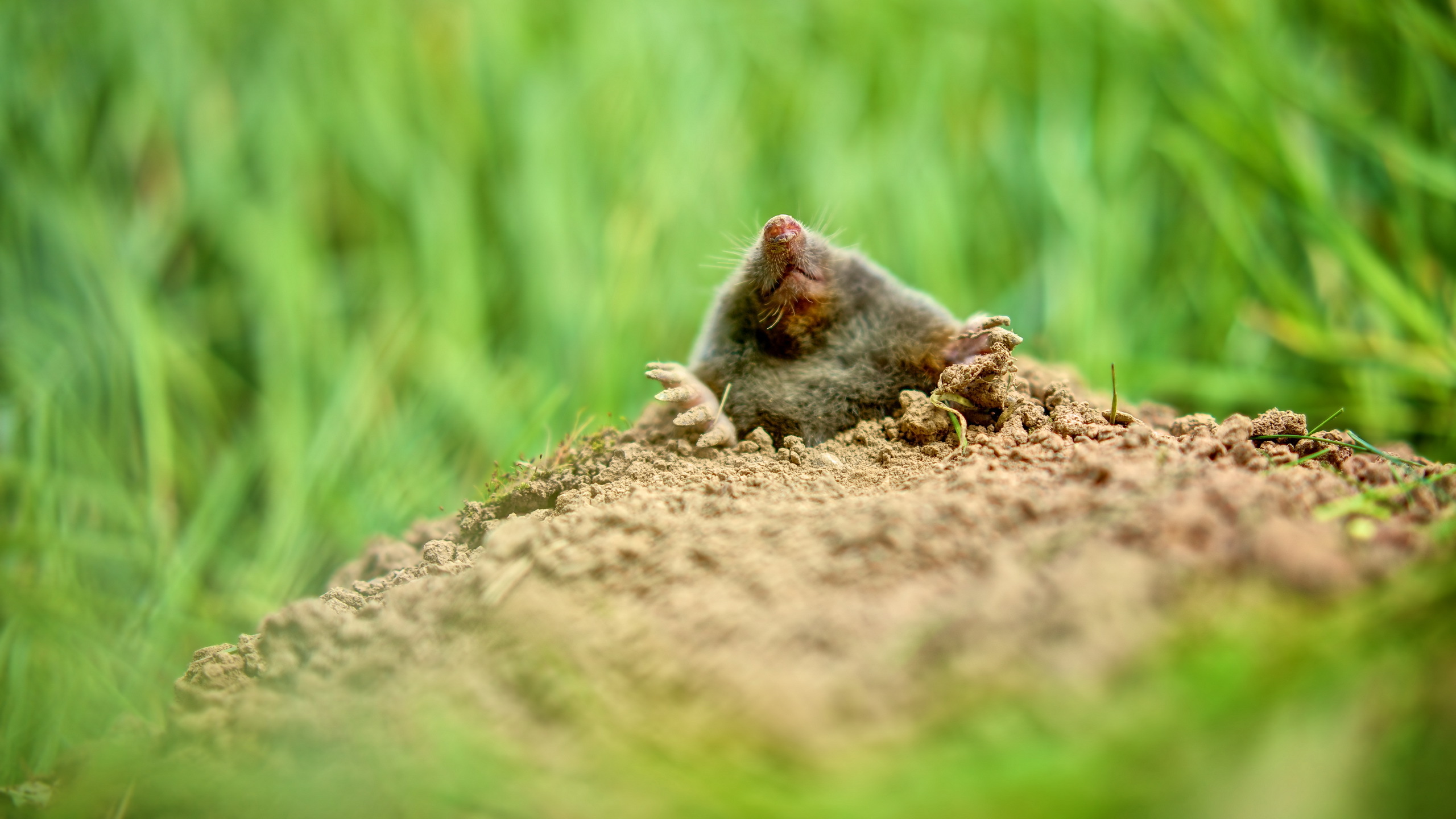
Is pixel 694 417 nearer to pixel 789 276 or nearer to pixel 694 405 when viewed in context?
pixel 694 405

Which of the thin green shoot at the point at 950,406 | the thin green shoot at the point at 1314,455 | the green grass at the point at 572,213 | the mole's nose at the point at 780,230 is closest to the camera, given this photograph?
the thin green shoot at the point at 1314,455

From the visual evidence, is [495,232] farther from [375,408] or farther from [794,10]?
[794,10]

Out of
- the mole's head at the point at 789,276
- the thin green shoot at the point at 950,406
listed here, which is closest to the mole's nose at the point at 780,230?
the mole's head at the point at 789,276

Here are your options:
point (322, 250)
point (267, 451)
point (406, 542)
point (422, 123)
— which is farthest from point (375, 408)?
point (406, 542)

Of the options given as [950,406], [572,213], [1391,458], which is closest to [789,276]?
[950,406]

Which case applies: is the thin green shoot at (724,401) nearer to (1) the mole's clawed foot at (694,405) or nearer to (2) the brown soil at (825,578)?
(1) the mole's clawed foot at (694,405)

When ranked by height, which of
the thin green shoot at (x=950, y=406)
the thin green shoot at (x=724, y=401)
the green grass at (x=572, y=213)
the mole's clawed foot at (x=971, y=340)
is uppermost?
the green grass at (x=572, y=213)

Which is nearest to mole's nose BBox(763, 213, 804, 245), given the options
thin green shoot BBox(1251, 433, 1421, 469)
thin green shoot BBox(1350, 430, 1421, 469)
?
thin green shoot BBox(1251, 433, 1421, 469)
